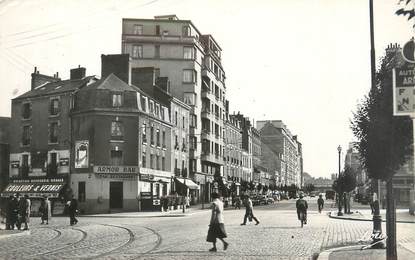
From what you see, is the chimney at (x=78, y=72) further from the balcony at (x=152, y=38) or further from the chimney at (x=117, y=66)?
the balcony at (x=152, y=38)

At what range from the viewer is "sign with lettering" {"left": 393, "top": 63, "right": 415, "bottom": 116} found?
911 cm

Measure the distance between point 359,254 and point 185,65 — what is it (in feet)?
171

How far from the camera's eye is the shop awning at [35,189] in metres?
45.2

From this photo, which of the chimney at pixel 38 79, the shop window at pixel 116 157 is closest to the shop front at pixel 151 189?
the shop window at pixel 116 157

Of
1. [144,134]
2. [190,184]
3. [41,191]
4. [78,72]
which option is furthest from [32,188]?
[190,184]

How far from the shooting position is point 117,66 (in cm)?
5016

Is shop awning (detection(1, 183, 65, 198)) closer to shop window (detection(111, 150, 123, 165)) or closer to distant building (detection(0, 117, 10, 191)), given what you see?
distant building (detection(0, 117, 10, 191))

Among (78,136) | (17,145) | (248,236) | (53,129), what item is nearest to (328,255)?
(248,236)

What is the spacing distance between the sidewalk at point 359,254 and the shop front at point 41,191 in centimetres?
3339

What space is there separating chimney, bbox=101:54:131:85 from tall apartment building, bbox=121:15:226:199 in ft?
37.1

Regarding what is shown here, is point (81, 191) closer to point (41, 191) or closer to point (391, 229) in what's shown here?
point (41, 191)

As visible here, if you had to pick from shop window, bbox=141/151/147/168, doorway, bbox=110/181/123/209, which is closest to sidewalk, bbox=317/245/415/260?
doorway, bbox=110/181/123/209

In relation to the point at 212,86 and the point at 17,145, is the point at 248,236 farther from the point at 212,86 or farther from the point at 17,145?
the point at 212,86

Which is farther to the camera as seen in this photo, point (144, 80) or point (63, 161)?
point (144, 80)
